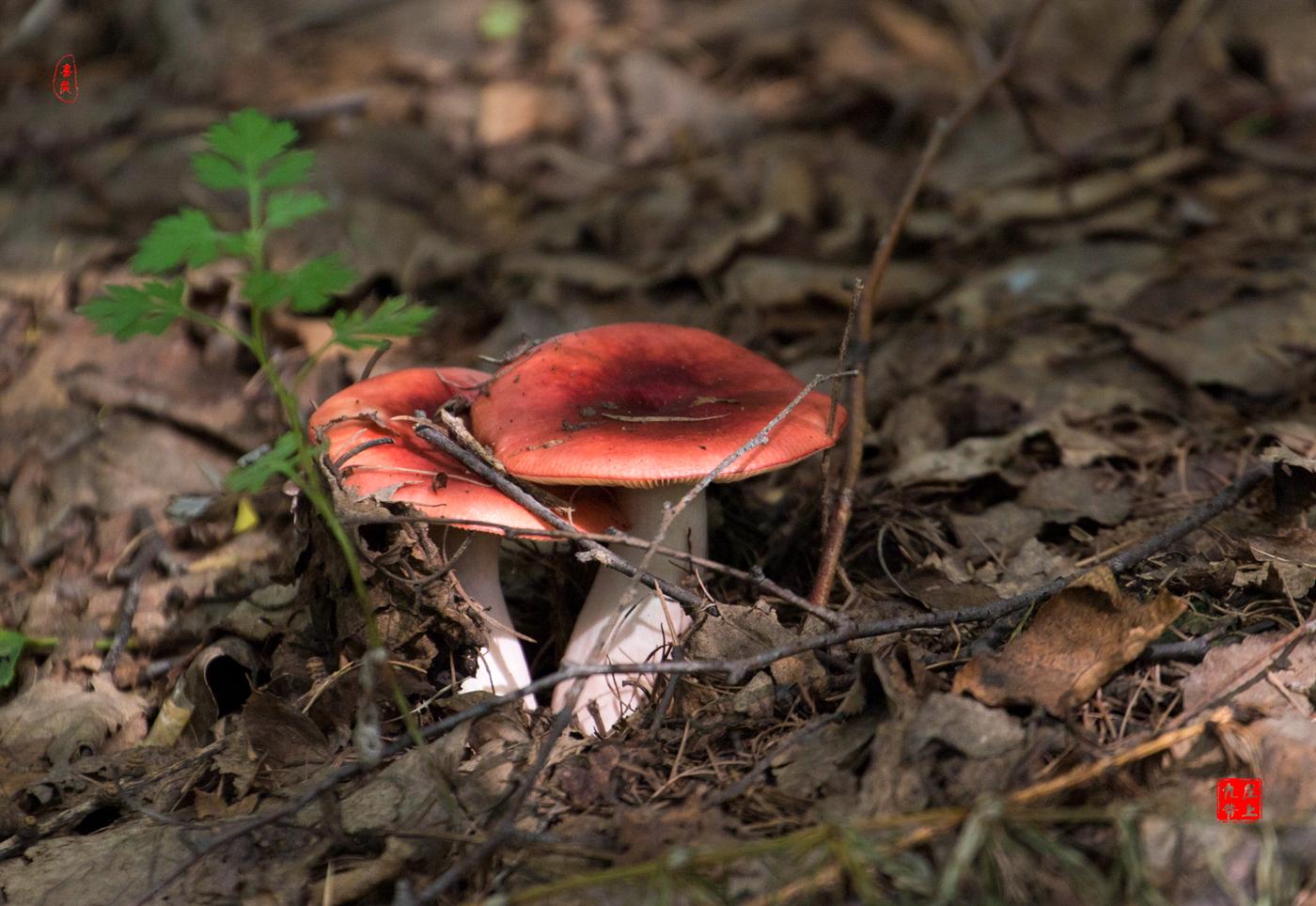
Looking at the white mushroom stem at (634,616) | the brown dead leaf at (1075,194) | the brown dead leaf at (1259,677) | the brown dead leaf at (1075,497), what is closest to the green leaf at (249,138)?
the white mushroom stem at (634,616)

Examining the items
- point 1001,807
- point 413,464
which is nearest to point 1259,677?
point 1001,807

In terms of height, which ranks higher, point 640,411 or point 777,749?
point 640,411

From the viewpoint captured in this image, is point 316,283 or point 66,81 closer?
point 316,283

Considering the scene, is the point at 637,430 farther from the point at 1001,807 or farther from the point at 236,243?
the point at 1001,807

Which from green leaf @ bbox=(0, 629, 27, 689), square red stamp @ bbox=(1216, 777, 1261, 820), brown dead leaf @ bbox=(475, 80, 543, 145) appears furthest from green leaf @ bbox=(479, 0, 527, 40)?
square red stamp @ bbox=(1216, 777, 1261, 820)

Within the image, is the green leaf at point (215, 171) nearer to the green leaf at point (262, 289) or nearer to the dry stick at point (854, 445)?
the green leaf at point (262, 289)

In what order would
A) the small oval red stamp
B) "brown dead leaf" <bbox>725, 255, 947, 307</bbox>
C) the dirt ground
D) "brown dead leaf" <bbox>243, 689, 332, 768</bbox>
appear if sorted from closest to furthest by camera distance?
1. the dirt ground
2. "brown dead leaf" <bbox>243, 689, 332, 768</bbox>
3. "brown dead leaf" <bbox>725, 255, 947, 307</bbox>
4. the small oval red stamp

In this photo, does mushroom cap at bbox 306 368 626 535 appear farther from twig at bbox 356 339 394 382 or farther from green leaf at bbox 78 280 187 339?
green leaf at bbox 78 280 187 339
